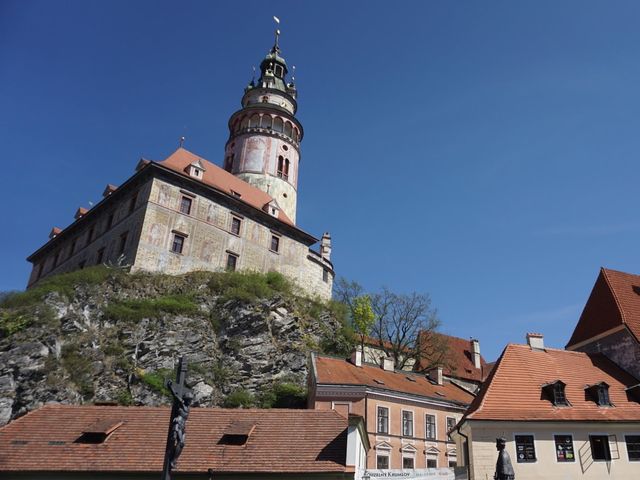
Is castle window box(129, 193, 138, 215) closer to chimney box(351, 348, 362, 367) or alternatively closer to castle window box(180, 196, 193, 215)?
castle window box(180, 196, 193, 215)

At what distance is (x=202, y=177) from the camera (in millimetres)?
41781

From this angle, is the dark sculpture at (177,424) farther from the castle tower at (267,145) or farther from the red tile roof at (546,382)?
the castle tower at (267,145)

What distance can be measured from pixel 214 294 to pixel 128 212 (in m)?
9.29

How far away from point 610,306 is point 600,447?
9505 millimetres

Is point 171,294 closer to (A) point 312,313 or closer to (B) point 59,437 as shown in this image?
(A) point 312,313

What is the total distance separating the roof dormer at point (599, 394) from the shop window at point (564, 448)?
2.79m

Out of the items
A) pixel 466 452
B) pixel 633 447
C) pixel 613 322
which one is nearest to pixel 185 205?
pixel 466 452

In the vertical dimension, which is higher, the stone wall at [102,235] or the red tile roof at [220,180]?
the red tile roof at [220,180]

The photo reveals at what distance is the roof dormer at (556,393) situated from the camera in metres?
22.8

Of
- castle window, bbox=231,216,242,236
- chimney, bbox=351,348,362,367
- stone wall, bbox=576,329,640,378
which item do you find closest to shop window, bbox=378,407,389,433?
chimney, bbox=351,348,362,367

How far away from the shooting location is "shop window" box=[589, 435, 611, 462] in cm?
2138

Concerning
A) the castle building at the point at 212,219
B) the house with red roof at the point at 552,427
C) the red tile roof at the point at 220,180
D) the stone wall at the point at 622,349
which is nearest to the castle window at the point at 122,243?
the castle building at the point at 212,219

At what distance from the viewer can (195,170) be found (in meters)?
40.9

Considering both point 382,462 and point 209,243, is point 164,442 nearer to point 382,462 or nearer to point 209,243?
point 382,462
